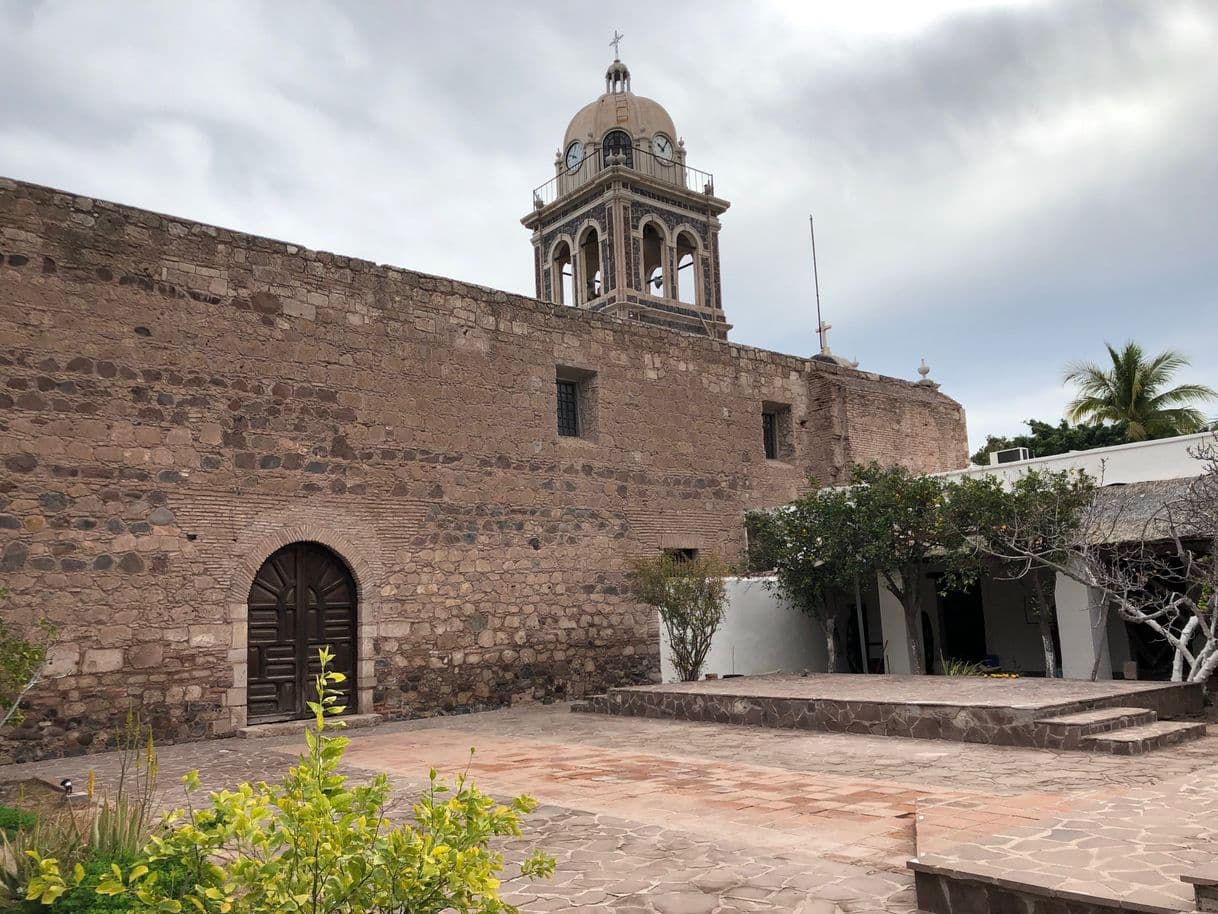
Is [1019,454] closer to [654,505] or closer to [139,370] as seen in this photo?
[654,505]

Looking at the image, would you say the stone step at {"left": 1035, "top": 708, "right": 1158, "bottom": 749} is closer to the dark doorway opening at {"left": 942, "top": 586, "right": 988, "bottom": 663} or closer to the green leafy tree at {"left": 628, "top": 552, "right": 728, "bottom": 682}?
the green leafy tree at {"left": 628, "top": 552, "right": 728, "bottom": 682}

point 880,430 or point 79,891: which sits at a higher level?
point 880,430

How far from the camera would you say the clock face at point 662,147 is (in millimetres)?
33656

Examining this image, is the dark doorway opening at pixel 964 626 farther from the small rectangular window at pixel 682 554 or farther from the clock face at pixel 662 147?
the clock face at pixel 662 147

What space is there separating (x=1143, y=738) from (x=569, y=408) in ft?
28.8

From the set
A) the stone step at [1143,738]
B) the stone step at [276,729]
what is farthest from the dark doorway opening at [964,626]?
the stone step at [276,729]

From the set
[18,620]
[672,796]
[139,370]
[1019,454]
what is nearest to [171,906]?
[672,796]

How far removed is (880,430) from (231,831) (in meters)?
16.5

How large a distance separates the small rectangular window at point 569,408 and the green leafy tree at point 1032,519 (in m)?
5.17

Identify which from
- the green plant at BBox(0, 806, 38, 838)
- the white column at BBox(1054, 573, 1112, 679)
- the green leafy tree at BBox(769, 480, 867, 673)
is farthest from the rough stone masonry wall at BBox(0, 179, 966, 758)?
the white column at BBox(1054, 573, 1112, 679)

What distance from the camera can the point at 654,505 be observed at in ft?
48.5

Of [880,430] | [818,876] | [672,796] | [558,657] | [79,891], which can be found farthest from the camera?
[880,430]

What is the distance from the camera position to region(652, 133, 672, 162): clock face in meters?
33.7

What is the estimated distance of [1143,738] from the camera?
7570mm
